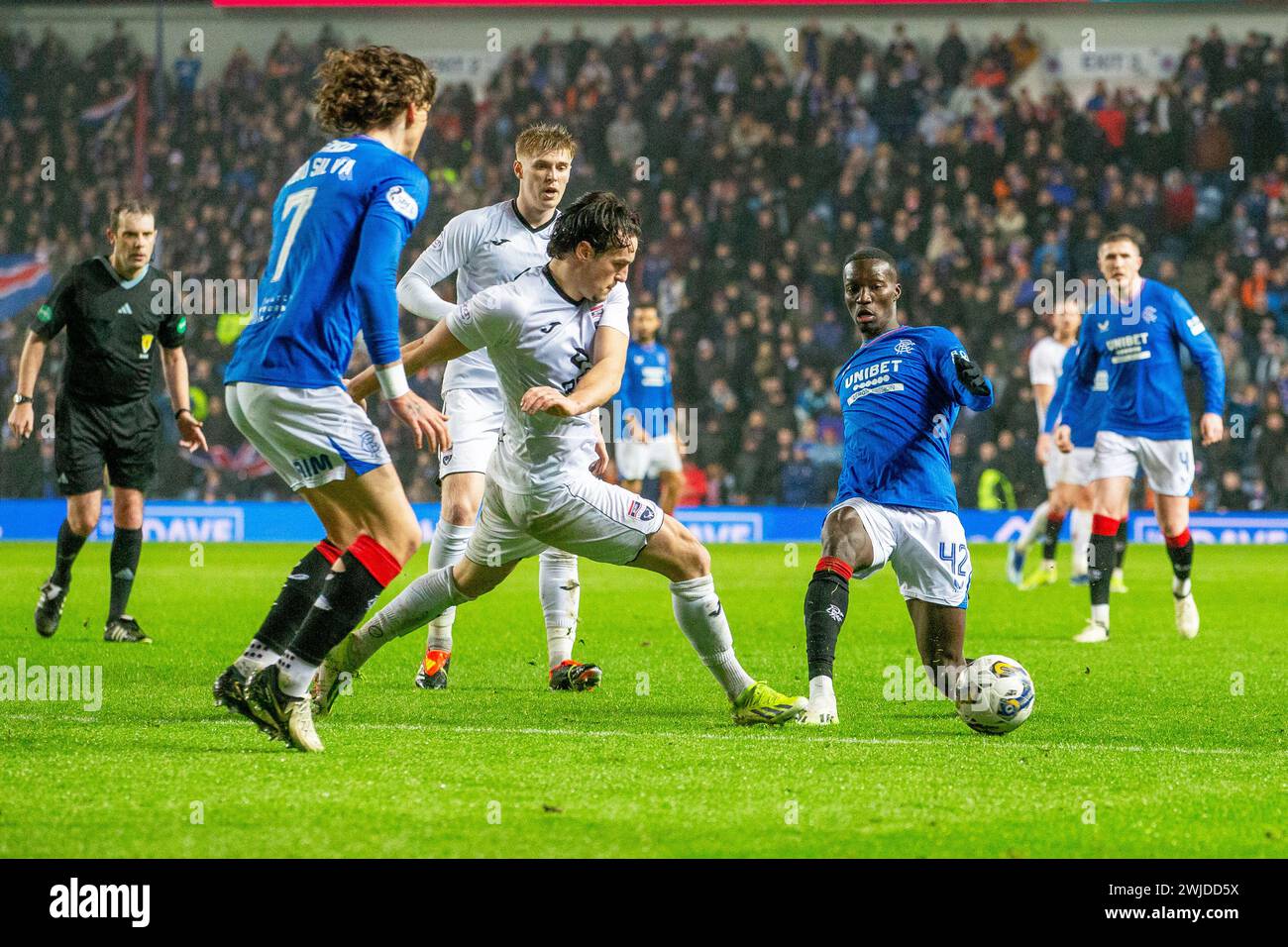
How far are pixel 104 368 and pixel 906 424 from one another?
5.00 metres

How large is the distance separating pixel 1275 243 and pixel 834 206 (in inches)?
233

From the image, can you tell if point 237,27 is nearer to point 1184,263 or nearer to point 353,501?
point 1184,263

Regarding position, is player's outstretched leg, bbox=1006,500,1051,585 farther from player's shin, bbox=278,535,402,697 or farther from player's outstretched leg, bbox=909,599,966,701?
player's shin, bbox=278,535,402,697

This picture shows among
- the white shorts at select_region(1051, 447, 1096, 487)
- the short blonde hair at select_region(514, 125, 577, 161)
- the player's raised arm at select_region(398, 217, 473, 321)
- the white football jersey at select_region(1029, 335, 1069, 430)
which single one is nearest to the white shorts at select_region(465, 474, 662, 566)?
the player's raised arm at select_region(398, 217, 473, 321)

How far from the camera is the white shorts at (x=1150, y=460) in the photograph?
9672 millimetres

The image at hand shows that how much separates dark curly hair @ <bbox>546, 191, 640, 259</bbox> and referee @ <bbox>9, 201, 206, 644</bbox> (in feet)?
13.1

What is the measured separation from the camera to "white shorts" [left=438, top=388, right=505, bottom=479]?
7.16 m

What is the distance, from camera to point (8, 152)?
22.8m

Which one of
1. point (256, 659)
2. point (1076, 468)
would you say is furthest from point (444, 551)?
point (1076, 468)

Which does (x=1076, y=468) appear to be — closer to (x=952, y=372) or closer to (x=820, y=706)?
(x=952, y=372)

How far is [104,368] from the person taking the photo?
8945 mm

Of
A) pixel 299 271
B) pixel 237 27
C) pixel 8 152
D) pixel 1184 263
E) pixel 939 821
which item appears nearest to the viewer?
pixel 939 821
